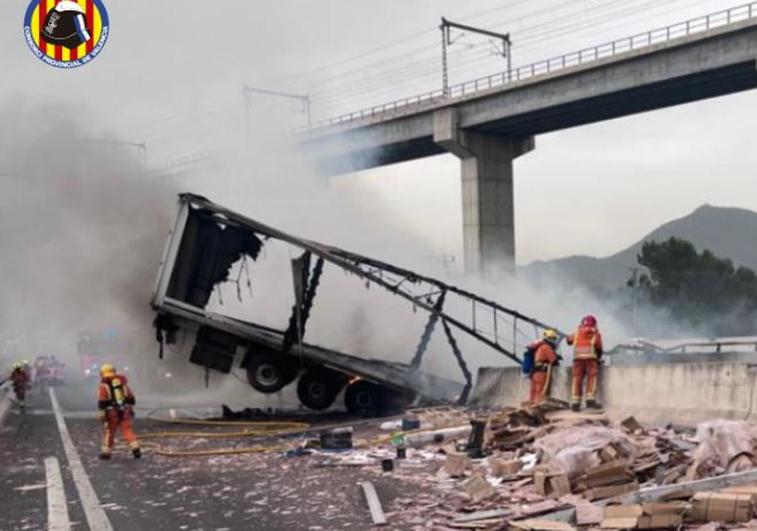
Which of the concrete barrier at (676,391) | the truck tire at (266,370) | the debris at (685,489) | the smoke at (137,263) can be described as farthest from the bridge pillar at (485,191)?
the debris at (685,489)

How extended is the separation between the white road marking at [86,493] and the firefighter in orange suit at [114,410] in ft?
1.48

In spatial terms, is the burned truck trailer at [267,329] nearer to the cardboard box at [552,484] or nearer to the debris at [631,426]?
the debris at [631,426]

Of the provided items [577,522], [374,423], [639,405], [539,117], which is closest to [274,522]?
[577,522]

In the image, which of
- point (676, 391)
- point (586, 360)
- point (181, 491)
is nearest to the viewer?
point (181, 491)

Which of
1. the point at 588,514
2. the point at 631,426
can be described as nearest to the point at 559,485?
the point at 588,514

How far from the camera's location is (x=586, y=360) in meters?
11.1

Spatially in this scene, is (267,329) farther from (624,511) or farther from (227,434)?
(624,511)

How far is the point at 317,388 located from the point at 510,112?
913 inches

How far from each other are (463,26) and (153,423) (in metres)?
27.1

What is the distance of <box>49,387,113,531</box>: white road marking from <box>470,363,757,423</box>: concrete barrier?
6.30 m

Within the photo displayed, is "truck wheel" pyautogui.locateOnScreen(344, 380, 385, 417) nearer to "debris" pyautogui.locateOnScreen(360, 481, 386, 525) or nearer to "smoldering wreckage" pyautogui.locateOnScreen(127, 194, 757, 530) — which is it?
"smoldering wreckage" pyautogui.locateOnScreen(127, 194, 757, 530)

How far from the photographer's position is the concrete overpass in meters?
29.3

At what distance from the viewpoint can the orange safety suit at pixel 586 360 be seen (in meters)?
11.0

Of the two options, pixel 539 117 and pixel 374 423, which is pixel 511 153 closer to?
pixel 539 117
